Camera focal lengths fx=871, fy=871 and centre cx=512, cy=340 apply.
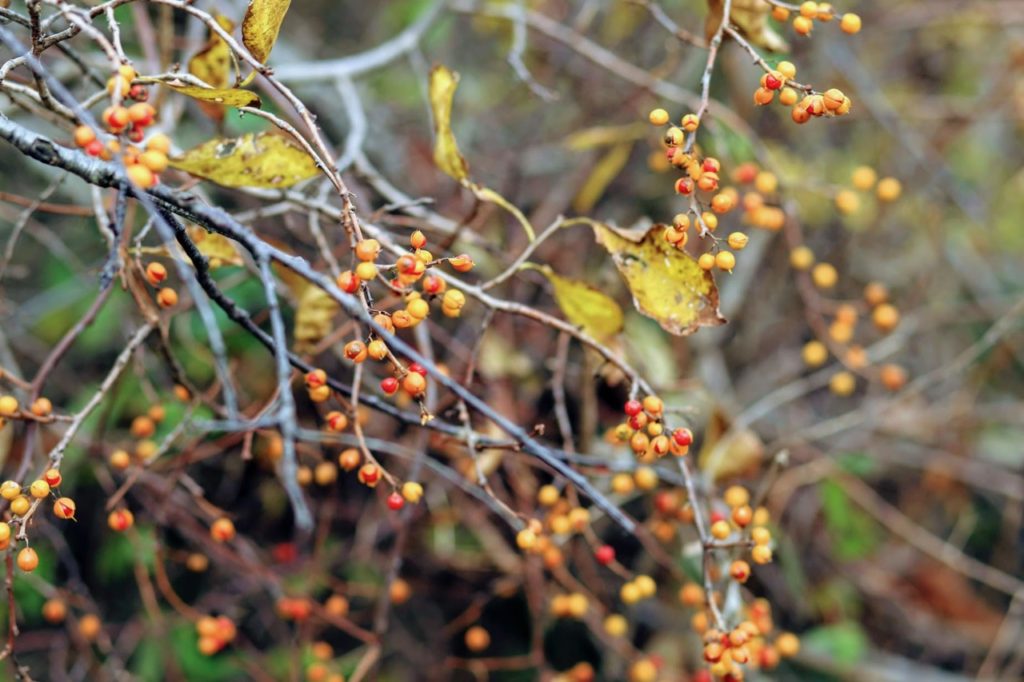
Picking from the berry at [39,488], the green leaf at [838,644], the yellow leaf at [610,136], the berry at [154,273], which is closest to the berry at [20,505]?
the berry at [39,488]

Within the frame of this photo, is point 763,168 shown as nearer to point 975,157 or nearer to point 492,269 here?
point 492,269

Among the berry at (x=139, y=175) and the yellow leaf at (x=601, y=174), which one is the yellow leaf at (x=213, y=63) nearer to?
the berry at (x=139, y=175)

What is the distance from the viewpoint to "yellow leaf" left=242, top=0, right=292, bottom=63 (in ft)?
3.07

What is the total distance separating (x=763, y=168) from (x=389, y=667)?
137 cm

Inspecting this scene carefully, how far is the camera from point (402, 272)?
3.06 ft

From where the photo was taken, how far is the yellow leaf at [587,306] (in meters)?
1.27

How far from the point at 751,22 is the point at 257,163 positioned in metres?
0.77

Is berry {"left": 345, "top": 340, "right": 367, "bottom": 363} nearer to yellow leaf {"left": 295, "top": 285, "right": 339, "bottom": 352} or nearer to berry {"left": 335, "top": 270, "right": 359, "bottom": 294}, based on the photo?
berry {"left": 335, "top": 270, "right": 359, "bottom": 294}

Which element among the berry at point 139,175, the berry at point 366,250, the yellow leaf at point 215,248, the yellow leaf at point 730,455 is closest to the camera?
the berry at point 139,175

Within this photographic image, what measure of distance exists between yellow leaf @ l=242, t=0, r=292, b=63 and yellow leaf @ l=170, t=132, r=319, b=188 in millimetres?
106

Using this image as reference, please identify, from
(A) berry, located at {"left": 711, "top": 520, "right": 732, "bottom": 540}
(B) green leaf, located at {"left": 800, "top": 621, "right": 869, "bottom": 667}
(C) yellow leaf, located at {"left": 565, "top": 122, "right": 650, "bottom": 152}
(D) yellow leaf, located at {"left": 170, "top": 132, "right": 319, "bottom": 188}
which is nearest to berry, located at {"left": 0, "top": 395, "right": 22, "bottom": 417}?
(D) yellow leaf, located at {"left": 170, "top": 132, "right": 319, "bottom": 188}

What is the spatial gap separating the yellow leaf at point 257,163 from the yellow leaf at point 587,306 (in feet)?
1.23

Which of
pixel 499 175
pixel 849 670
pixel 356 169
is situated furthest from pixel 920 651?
pixel 356 169

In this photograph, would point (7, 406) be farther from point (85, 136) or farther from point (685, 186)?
point (685, 186)
